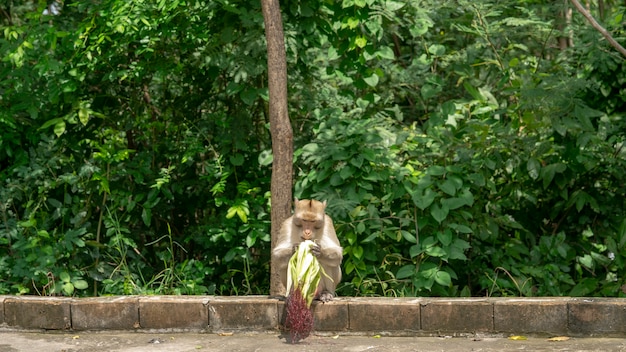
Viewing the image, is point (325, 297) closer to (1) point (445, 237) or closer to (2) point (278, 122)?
(2) point (278, 122)

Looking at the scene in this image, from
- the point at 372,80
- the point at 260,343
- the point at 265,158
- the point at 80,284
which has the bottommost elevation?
the point at 260,343

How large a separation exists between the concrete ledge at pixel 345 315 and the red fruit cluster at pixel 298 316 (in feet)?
0.58

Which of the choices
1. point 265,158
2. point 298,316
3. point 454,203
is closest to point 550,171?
point 454,203

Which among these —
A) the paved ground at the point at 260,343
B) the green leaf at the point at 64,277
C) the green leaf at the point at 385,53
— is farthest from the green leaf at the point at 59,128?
the green leaf at the point at 385,53

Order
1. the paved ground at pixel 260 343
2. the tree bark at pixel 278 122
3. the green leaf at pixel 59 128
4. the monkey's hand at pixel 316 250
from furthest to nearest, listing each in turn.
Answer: the green leaf at pixel 59 128
the tree bark at pixel 278 122
the monkey's hand at pixel 316 250
the paved ground at pixel 260 343

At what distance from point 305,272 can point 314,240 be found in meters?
0.31

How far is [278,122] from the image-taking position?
7.00 meters

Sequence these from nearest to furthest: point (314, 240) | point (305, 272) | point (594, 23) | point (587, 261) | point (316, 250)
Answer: point (305, 272) < point (316, 250) < point (314, 240) < point (594, 23) < point (587, 261)

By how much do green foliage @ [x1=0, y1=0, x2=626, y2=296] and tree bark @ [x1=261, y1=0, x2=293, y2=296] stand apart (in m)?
0.79

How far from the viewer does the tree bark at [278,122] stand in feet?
22.8

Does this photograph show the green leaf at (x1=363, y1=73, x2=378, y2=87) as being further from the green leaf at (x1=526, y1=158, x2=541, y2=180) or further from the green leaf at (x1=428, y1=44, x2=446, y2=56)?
the green leaf at (x1=526, y1=158, x2=541, y2=180)

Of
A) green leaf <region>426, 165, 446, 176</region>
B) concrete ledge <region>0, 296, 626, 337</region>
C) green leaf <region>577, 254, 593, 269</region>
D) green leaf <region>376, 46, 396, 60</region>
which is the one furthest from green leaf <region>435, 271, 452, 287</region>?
green leaf <region>376, 46, 396, 60</region>

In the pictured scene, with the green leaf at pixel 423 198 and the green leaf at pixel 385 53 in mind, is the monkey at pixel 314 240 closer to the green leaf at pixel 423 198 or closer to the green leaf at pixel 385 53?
the green leaf at pixel 423 198

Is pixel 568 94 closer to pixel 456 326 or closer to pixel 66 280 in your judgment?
pixel 456 326
